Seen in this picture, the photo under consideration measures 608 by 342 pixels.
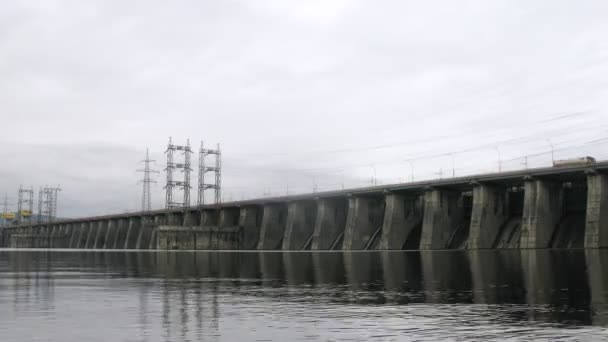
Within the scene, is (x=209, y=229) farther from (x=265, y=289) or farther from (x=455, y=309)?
(x=455, y=309)

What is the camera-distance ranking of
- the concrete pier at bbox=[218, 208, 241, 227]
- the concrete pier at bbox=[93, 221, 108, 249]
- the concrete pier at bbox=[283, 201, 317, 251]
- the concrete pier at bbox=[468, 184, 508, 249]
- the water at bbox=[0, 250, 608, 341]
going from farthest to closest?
the concrete pier at bbox=[93, 221, 108, 249] < the concrete pier at bbox=[218, 208, 241, 227] < the concrete pier at bbox=[283, 201, 317, 251] < the concrete pier at bbox=[468, 184, 508, 249] < the water at bbox=[0, 250, 608, 341]

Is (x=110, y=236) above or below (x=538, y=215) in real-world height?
above

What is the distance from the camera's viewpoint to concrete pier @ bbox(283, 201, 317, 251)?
11200 cm

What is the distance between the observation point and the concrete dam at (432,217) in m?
75.0

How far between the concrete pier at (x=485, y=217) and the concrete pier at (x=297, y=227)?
→ 1486 inches

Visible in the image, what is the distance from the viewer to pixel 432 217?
86375mm

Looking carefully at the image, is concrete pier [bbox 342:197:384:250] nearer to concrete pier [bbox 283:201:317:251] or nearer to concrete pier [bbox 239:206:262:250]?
concrete pier [bbox 283:201:317:251]

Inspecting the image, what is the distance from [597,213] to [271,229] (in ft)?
214

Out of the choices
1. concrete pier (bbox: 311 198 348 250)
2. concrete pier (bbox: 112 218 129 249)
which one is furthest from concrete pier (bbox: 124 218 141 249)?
concrete pier (bbox: 311 198 348 250)

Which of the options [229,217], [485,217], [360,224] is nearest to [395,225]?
[360,224]

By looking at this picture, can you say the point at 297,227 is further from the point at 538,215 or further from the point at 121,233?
the point at 121,233

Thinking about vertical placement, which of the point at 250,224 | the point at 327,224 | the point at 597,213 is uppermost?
the point at 250,224

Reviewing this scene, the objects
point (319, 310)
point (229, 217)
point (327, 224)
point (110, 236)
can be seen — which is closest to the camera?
point (319, 310)

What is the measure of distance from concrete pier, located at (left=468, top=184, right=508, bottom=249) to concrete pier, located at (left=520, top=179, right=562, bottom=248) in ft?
21.1
